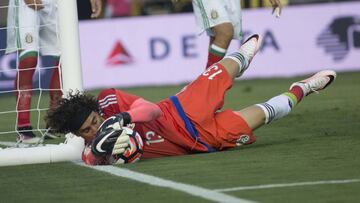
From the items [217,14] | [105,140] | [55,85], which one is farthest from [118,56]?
[105,140]

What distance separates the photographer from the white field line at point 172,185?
5425mm

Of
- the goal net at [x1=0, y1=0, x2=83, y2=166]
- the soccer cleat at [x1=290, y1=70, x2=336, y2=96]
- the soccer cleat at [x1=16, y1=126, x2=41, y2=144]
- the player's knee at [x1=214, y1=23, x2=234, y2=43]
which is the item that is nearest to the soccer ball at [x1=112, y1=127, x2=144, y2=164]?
the goal net at [x1=0, y1=0, x2=83, y2=166]

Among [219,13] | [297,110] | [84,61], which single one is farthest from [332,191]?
[84,61]

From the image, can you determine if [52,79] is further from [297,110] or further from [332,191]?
[332,191]

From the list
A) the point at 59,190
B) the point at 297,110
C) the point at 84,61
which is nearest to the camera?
the point at 59,190

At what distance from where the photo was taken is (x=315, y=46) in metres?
15.9

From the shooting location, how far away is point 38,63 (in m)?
8.99

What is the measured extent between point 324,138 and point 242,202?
2795mm

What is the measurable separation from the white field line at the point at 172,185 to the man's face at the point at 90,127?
22 cm

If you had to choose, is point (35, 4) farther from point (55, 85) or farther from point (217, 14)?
point (217, 14)

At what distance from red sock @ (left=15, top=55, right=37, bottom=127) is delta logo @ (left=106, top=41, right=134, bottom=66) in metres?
6.50

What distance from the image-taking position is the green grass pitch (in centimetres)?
558

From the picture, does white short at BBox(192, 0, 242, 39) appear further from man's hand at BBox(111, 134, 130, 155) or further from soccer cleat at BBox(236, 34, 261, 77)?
man's hand at BBox(111, 134, 130, 155)

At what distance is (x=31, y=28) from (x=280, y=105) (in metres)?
2.32
